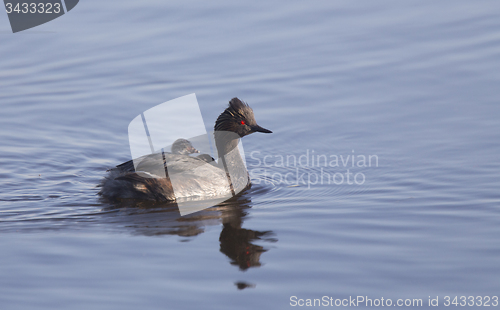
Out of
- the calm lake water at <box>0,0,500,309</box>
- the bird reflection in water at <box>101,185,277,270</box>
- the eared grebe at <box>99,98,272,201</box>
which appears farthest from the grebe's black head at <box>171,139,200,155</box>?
the bird reflection in water at <box>101,185,277,270</box>

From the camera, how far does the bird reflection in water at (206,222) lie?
6.36 metres

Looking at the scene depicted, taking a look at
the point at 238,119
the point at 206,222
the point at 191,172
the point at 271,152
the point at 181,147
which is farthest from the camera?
the point at 271,152

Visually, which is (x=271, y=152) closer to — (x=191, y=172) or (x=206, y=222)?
(x=191, y=172)

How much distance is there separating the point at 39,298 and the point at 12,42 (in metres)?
9.93

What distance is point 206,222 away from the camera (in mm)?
7266

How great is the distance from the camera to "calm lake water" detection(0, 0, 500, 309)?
5.69m

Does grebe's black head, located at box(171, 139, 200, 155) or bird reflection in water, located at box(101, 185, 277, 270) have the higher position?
grebe's black head, located at box(171, 139, 200, 155)

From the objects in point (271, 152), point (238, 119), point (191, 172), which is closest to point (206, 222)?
point (191, 172)

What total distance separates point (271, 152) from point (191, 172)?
2.06 m

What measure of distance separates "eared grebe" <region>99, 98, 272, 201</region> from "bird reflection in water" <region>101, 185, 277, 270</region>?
0.20 metres

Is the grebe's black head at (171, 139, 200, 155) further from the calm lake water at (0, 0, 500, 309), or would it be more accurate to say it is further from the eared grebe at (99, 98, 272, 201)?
the calm lake water at (0, 0, 500, 309)

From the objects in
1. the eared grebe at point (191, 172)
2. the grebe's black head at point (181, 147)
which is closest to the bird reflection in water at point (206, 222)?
the eared grebe at point (191, 172)

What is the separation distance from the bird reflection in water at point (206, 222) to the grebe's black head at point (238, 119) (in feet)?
3.76

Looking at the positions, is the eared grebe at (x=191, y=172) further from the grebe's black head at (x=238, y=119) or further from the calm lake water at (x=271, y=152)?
the calm lake water at (x=271, y=152)
